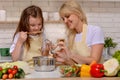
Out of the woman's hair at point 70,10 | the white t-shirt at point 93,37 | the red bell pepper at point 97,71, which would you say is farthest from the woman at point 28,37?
the red bell pepper at point 97,71

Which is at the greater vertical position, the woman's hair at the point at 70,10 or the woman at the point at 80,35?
the woman's hair at the point at 70,10

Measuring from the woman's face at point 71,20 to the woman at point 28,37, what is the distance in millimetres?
268

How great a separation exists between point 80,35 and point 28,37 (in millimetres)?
534

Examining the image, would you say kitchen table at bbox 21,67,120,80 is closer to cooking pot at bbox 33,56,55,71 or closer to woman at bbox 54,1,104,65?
cooking pot at bbox 33,56,55,71

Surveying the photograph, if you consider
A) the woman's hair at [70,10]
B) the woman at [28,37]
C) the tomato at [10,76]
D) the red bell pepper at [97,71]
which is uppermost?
the woman's hair at [70,10]

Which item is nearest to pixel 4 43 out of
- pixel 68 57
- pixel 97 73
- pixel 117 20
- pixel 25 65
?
pixel 117 20

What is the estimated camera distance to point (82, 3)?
434 centimetres

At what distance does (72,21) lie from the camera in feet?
8.86

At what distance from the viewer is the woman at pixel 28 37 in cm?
279

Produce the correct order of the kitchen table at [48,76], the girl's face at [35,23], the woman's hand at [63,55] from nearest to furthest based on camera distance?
the kitchen table at [48,76] → the woman's hand at [63,55] → the girl's face at [35,23]

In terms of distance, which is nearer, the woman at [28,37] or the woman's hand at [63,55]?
the woman's hand at [63,55]

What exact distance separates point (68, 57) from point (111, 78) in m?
0.68

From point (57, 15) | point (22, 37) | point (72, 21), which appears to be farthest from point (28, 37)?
point (57, 15)

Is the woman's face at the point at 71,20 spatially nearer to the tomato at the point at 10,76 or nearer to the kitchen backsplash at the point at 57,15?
the tomato at the point at 10,76
